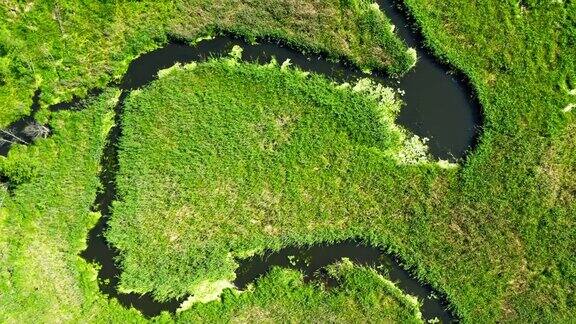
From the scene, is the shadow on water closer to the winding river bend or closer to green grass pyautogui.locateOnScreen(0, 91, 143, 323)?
the winding river bend

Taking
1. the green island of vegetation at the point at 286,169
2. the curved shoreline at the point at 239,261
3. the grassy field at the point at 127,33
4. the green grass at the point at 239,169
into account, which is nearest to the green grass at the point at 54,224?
the green island of vegetation at the point at 286,169

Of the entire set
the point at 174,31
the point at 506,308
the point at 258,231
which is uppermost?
the point at 174,31

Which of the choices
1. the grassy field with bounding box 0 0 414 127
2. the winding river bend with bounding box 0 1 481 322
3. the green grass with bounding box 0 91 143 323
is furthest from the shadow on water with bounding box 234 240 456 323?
the grassy field with bounding box 0 0 414 127

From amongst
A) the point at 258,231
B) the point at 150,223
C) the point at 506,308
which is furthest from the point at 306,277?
the point at 506,308

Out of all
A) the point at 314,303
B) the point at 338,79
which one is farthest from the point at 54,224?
the point at 338,79

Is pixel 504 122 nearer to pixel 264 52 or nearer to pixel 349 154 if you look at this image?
pixel 349 154

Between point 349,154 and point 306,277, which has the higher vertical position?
point 349,154

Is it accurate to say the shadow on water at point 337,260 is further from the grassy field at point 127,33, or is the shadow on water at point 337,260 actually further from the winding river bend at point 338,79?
the grassy field at point 127,33
